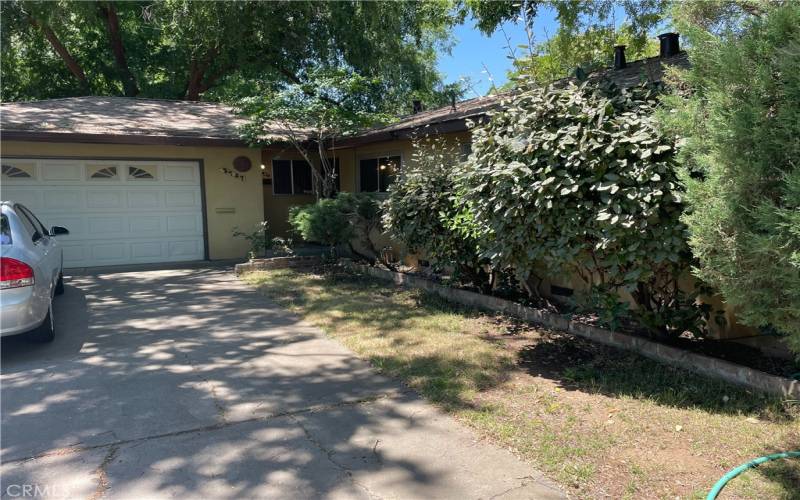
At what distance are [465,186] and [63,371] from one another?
4331 millimetres

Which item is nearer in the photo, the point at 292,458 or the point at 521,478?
the point at 521,478

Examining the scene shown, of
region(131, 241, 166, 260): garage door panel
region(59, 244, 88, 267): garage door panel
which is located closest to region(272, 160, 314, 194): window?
region(131, 241, 166, 260): garage door panel

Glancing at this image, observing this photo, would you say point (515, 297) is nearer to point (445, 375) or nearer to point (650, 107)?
point (445, 375)

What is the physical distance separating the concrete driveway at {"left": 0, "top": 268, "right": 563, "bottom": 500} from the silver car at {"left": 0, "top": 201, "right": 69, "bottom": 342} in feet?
1.13

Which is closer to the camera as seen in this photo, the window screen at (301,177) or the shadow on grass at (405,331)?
the shadow on grass at (405,331)

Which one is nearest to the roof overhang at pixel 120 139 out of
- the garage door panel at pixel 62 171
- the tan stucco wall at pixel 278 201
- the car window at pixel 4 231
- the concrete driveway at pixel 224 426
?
the garage door panel at pixel 62 171

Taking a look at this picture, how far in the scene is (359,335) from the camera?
6.30 meters

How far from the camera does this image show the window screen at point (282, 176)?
14.5 m

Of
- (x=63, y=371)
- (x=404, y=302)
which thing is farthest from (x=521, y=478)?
(x=404, y=302)

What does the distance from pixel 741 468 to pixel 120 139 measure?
36.7 ft

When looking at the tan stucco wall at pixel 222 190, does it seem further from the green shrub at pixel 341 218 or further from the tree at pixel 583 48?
the tree at pixel 583 48

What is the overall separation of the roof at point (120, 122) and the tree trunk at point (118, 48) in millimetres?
5423

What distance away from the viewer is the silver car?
5125 millimetres

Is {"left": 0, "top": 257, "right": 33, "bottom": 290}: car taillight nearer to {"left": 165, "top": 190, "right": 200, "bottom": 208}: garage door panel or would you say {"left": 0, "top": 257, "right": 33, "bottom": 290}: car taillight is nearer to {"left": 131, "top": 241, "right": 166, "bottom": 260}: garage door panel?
{"left": 131, "top": 241, "right": 166, "bottom": 260}: garage door panel
